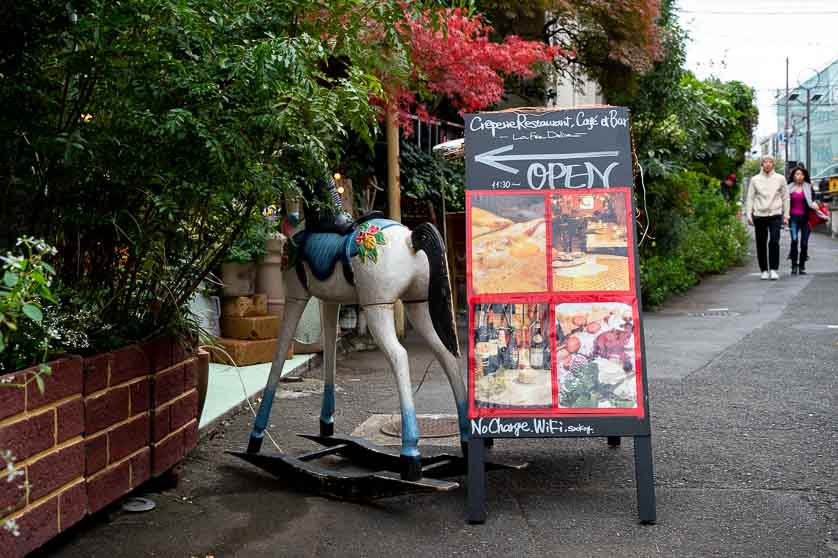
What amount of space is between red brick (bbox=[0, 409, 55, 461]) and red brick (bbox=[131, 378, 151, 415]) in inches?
29.8

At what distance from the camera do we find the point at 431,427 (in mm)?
6457

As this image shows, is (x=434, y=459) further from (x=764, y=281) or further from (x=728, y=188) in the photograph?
(x=728, y=188)

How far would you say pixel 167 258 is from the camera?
4.90 m

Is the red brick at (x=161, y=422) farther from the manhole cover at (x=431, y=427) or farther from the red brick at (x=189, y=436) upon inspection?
the manhole cover at (x=431, y=427)

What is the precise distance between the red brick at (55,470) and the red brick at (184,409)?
3.29 ft

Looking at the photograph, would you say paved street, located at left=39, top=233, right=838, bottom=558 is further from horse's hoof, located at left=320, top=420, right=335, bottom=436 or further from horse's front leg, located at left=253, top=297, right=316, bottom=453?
horse's hoof, located at left=320, top=420, right=335, bottom=436

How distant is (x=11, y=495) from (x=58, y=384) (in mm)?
531

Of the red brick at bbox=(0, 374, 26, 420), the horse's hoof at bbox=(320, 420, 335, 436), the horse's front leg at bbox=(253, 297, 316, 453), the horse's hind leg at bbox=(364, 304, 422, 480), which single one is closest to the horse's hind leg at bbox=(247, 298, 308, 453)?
the horse's front leg at bbox=(253, 297, 316, 453)

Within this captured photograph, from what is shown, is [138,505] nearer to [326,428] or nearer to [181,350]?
[181,350]

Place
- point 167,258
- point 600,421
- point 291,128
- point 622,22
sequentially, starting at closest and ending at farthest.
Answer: point 291,128
point 600,421
point 167,258
point 622,22

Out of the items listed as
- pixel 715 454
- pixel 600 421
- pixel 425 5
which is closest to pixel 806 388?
pixel 715 454

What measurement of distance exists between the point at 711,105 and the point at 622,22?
749cm

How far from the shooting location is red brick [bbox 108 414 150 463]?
427 centimetres

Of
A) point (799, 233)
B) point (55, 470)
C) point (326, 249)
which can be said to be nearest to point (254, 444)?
point (326, 249)
